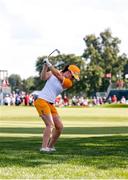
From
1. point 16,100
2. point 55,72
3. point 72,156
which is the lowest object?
point 16,100

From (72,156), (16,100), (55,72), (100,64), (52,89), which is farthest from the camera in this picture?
(100,64)

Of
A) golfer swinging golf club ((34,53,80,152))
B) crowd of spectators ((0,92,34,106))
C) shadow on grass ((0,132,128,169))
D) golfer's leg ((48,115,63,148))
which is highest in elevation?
golfer swinging golf club ((34,53,80,152))

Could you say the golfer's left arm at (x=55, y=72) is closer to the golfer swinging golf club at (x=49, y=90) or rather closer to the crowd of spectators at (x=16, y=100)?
the golfer swinging golf club at (x=49, y=90)

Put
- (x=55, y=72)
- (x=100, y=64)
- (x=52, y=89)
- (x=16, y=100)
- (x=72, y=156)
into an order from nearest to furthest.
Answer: (x=72, y=156), (x=55, y=72), (x=52, y=89), (x=16, y=100), (x=100, y=64)

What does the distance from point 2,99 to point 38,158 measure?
66899 mm

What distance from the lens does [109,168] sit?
954cm

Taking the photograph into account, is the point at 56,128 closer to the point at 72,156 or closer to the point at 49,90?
the point at 49,90

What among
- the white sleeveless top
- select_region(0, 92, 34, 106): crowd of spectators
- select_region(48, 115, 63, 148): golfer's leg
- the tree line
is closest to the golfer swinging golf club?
the white sleeveless top

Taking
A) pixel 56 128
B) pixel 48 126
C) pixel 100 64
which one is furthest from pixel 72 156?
pixel 100 64

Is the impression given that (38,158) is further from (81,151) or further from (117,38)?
(117,38)

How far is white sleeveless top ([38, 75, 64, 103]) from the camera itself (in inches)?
493

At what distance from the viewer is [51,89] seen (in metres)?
12.6

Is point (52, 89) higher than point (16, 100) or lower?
higher

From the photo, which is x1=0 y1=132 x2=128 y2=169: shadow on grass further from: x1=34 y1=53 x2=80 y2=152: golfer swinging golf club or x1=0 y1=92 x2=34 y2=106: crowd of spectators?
x1=0 y1=92 x2=34 y2=106: crowd of spectators
